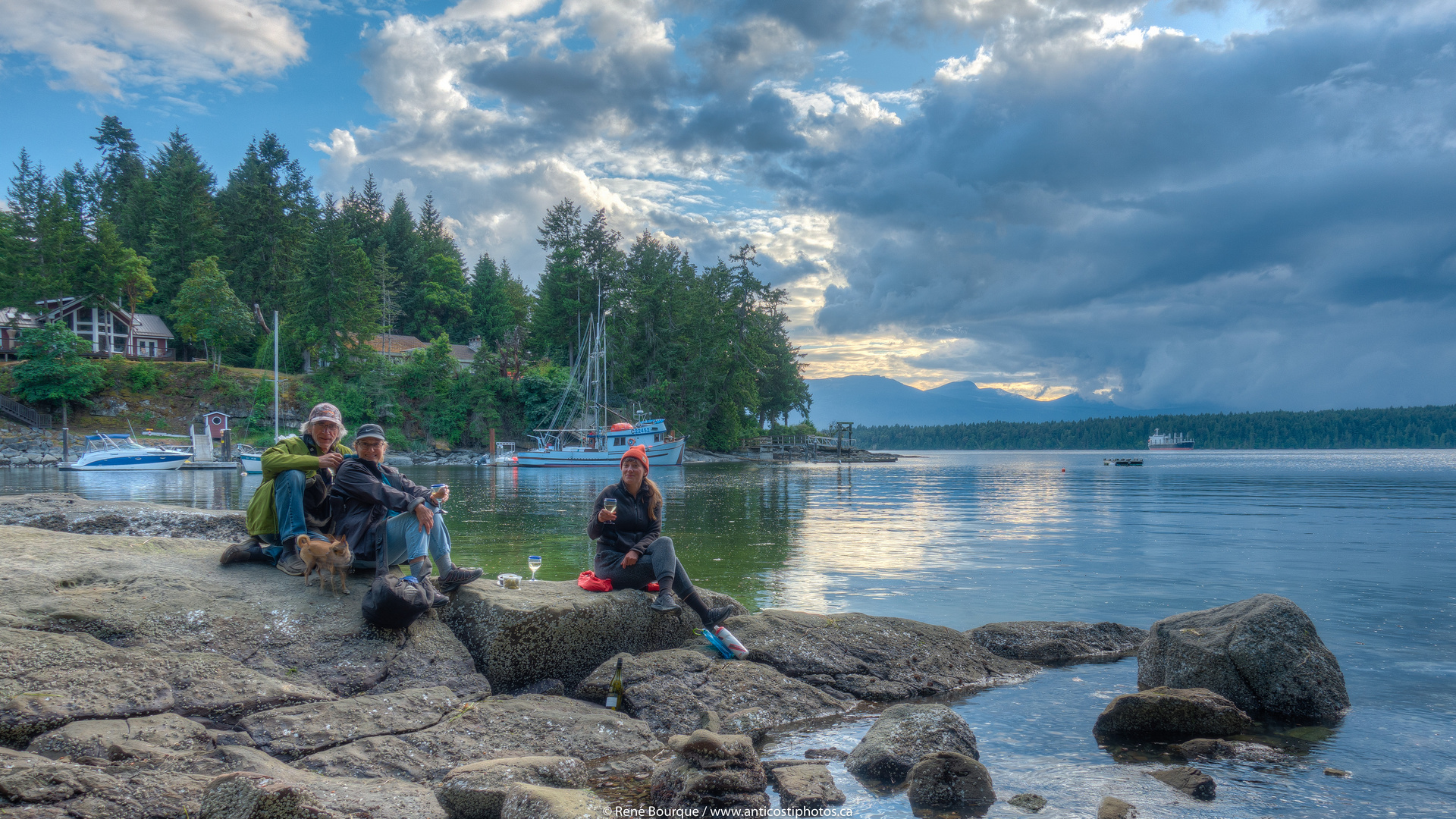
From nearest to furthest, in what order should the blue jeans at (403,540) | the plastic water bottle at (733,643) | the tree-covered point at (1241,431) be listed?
1. the blue jeans at (403,540)
2. the plastic water bottle at (733,643)
3. the tree-covered point at (1241,431)

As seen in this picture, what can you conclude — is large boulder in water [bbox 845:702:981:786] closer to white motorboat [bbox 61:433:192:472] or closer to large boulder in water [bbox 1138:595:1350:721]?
large boulder in water [bbox 1138:595:1350:721]

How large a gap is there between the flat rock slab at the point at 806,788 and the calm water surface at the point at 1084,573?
17 centimetres

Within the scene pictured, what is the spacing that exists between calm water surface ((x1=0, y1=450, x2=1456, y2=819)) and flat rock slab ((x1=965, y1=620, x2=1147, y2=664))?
313 millimetres

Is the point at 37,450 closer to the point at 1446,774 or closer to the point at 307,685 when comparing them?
the point at 307,685

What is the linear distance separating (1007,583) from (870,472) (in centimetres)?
4690

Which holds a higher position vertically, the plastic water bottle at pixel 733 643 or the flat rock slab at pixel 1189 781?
the plastic water bottle at pixel 733 643

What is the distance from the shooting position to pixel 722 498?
3006cm

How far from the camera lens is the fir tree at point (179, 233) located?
217ft

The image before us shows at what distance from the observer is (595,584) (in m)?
7.14

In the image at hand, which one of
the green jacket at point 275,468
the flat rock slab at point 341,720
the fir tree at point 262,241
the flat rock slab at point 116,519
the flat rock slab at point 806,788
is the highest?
the fir tree at point 262,241

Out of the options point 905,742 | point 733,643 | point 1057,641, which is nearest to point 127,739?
point 733,643

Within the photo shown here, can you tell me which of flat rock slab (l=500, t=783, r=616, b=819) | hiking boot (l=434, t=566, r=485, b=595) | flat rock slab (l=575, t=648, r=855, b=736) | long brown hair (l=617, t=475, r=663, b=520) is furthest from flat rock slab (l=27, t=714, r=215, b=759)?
long brown hair (l=617, t=475, r=663, b=520)

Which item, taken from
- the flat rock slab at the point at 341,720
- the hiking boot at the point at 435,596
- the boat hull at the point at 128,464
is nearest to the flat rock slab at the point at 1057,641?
the hiking boot at the point at 435,596

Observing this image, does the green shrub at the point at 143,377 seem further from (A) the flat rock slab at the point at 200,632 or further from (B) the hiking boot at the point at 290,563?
(B) the hiking boot at the point at 290,563
